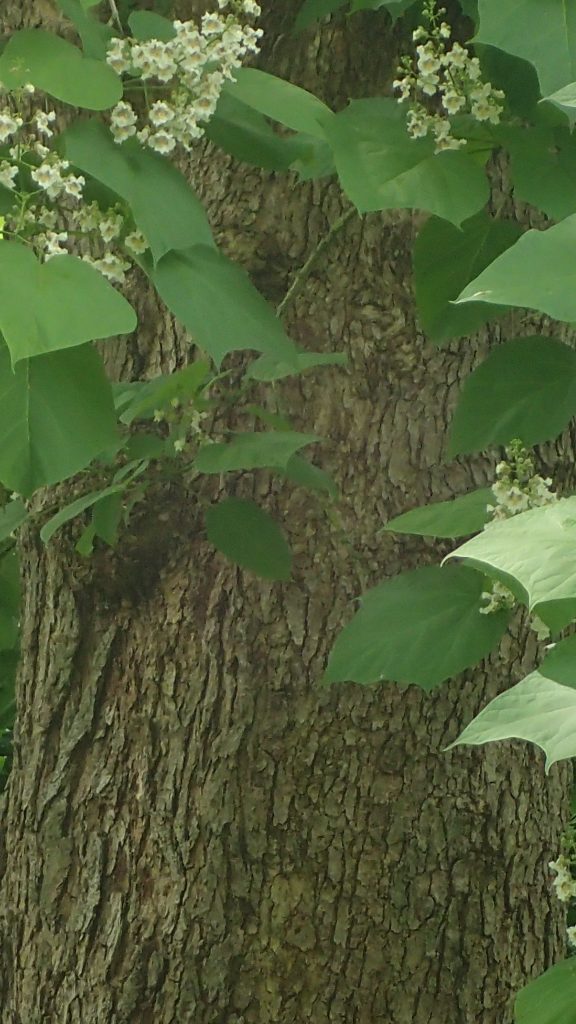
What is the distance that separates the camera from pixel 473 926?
1989mm

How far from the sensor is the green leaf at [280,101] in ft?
4.81

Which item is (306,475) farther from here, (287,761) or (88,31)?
(88,31)

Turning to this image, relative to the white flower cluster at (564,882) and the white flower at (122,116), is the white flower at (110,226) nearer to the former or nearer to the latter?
the white flower at (122,116)

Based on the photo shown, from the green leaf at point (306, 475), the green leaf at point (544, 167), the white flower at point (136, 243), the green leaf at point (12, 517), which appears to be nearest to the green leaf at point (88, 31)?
the white flower at point (136, 243)

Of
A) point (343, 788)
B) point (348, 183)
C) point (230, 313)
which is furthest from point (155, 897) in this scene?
point (348, 183)

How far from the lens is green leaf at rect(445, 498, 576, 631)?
0.69 m

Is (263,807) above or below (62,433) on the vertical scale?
below

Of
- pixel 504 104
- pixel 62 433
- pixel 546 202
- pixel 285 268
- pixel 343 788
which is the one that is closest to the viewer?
pixel 62 433

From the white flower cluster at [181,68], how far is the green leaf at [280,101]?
2 cm

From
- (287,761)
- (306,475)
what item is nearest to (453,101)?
(306,475)

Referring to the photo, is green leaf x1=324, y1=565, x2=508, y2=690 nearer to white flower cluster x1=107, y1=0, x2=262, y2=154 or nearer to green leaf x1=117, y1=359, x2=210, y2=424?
green leaf x1=117, y1=359, x2=210, y2=424

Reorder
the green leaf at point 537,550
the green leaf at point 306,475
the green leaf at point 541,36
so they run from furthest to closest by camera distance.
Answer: the green leaf at point 306,475
the green leaf at point 541,36
the green leaf at point 537,550

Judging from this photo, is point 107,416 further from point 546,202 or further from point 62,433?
point 546,202

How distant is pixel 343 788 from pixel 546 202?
3.40ft
